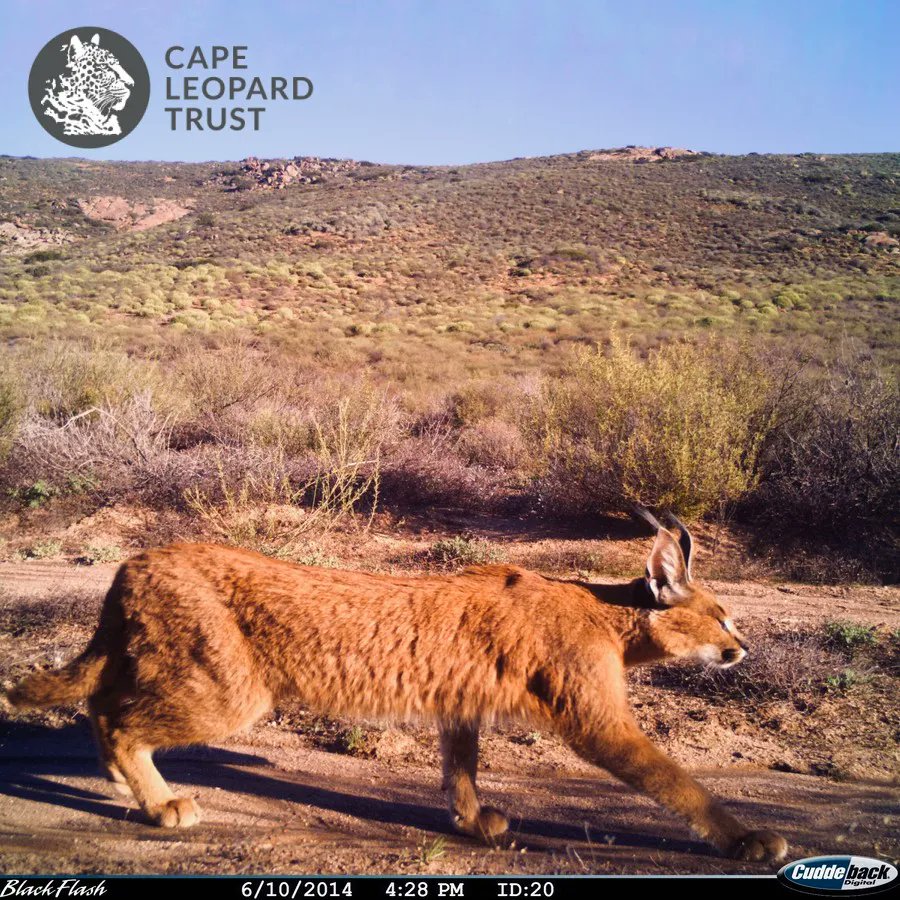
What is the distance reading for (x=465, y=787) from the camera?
11.1 ft

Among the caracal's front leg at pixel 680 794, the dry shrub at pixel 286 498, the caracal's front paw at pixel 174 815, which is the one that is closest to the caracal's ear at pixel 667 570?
the caracal's front leg at pixel 680 794

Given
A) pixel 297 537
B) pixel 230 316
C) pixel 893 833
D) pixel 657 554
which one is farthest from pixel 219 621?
pixel 230 316

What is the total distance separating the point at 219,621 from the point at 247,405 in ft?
40.3

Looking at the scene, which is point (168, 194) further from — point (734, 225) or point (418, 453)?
point (418, 453)

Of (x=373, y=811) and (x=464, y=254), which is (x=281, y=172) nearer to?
(x=464, y=254)

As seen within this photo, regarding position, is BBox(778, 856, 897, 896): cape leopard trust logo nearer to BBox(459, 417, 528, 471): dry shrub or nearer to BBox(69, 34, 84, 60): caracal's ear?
BBox(459, 417, 528, 471): dry shrub

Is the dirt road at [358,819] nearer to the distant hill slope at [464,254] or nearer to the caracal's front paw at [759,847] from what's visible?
the caracal's front paw at [759,847]

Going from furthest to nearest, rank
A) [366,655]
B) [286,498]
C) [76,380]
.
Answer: [76,380], [286,498], [366,655]

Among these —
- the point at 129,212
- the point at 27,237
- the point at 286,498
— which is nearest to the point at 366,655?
the point at 286,498

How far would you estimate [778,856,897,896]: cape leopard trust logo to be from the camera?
2779 mm

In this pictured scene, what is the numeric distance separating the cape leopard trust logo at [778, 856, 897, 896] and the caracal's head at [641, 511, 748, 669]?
91 cm

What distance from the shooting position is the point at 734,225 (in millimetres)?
45781

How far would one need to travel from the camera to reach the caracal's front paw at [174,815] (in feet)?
11.0

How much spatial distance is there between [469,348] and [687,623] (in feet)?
82.4
